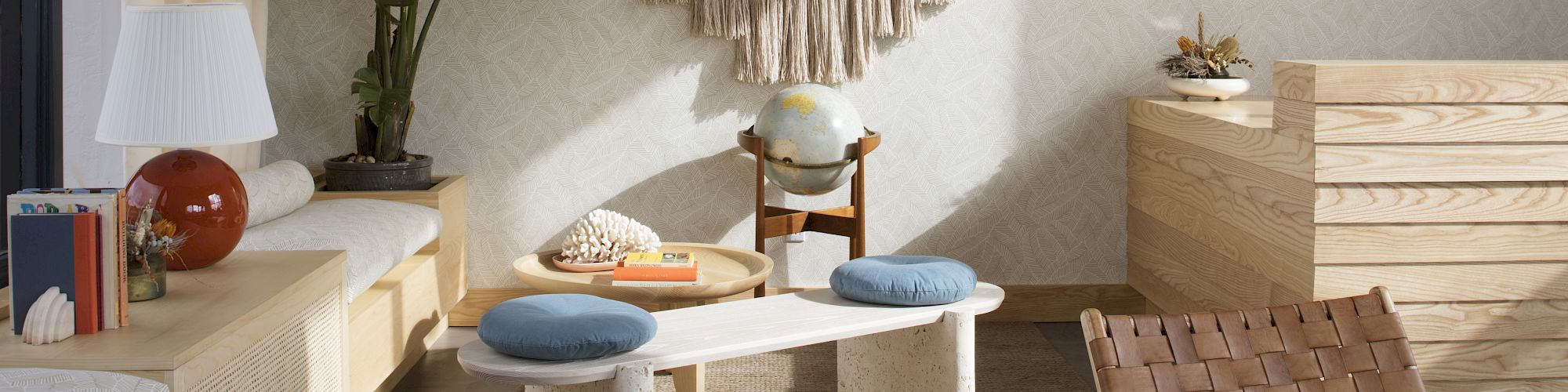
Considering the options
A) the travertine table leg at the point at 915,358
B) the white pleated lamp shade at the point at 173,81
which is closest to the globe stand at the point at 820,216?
the travertine table leg at the point at 915,358

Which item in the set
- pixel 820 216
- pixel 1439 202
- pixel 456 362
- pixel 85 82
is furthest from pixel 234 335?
pixel 1439 202

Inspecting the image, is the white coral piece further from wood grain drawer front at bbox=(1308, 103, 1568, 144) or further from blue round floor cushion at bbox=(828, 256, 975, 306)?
wood grain drawer front at bbox=(1308, 103, 1568, 144)

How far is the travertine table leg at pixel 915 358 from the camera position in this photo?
250cm

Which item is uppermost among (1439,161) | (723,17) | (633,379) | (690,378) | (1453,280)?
(723,17)

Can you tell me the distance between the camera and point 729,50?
3.76 m

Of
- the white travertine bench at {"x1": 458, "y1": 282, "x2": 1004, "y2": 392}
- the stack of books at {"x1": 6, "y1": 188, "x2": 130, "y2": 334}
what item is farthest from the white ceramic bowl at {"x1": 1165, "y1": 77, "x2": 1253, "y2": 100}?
the stack of books at {"x1": 6, "y1": 188, "x2": 130, "y2": 334}

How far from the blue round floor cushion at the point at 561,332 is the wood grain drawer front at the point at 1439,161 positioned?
151cm

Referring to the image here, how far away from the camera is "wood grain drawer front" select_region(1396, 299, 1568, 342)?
2641mm

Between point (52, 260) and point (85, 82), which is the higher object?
point (85, 82)

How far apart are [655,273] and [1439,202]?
1743 millimetres

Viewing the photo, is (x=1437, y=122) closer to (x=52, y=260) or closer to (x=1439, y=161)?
(x=1439, y=161)

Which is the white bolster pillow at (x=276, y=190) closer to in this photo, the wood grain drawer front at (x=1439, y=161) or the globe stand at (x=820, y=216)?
the globe stand at (x=820, y=216)

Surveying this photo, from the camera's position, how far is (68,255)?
5.39 ft

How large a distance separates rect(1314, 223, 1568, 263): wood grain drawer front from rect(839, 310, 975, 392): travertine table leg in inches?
31.8
